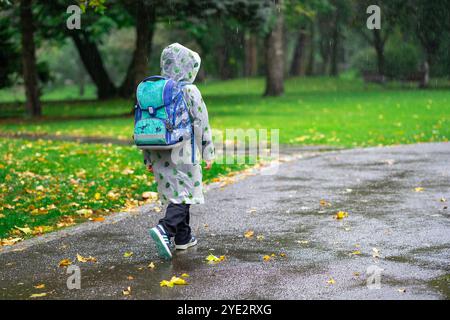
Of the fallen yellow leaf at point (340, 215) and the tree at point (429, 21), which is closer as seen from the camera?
the fallen yellow leaf at point (340, 215)

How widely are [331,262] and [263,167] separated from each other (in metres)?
6.13

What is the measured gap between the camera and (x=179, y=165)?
247 inches

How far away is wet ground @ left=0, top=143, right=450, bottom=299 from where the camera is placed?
5230 mm

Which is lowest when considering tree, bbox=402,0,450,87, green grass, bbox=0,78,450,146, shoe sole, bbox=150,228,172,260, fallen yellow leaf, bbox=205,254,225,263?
green grass, bbox=0,78,450,146

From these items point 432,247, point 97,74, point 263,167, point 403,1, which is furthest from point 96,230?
point 97,74

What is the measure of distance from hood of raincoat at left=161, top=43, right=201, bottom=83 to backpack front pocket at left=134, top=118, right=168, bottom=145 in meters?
0.47

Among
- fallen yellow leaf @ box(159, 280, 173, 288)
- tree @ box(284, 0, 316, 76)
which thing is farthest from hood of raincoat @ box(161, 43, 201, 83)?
tree @ box(284, 0, 316, 76)

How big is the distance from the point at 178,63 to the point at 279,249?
70.5 inches

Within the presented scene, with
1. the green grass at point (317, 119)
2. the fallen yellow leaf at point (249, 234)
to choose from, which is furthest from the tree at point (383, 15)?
the fallen yellow leaf at point (249, 234)

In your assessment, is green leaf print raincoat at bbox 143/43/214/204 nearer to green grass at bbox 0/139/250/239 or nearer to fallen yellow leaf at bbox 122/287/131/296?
fallen yellow leaf at bbox 122/287/131/296

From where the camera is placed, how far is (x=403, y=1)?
1377 inches

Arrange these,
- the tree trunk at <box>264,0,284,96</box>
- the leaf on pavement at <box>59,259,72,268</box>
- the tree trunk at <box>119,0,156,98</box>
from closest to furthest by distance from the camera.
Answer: the leaf on pavement at <box>59,259,72,268</box> → the tree trunk at <box>119,0,156,98</box> → the tree trunk at <box>264,0,284,96</box>

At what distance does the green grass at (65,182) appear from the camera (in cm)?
830

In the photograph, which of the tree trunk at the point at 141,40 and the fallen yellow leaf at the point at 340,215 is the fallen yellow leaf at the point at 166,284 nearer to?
the fallen yellow leaf at the point at 340,215
